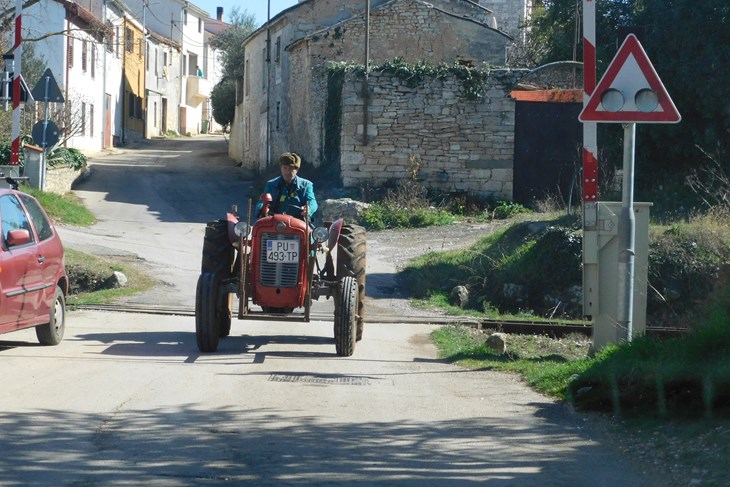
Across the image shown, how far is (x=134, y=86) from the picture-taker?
6031cm

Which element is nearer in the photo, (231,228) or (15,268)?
(15,268)

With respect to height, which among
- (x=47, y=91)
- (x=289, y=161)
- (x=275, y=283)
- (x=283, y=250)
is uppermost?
(x=47, y=91)

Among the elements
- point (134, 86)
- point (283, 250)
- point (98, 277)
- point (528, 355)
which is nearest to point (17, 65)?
point (98, 277)

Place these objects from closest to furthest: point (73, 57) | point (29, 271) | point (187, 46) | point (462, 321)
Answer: point (29, 271)
point (462, 321)
point (73, 57)
point (187, 46)

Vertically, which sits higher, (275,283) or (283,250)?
(283,250)

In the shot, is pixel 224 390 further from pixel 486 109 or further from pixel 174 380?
pixel 486 109

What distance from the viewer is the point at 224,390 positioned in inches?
330

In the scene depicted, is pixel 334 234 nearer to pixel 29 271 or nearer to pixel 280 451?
pixel 29 271

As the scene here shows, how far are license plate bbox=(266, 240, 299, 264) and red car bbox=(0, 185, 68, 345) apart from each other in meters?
2.24

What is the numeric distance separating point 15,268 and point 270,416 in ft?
11.7

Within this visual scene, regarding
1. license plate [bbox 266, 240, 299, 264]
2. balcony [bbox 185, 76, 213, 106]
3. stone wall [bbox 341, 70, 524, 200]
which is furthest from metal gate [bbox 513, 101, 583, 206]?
balcony [bbox 185, 76, 213, 106]

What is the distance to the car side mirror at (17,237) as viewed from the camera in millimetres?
9711

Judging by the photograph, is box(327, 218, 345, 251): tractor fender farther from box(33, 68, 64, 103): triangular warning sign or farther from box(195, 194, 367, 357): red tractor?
box(33, 68, 64, 103): triangular warning sign

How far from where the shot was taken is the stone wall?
91.8 ft
